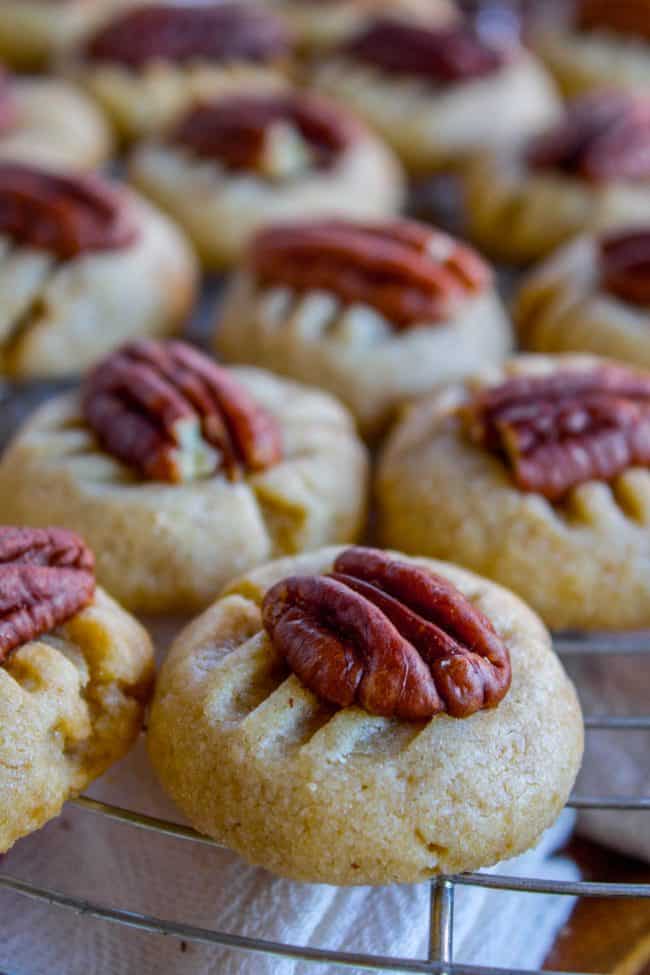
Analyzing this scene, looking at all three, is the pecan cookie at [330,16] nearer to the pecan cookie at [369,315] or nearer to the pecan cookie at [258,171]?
the pecan cookie at [258,171]

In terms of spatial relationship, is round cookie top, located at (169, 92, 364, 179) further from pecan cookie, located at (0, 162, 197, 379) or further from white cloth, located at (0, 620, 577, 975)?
white cloth, located at (0, 620, 577, 975)

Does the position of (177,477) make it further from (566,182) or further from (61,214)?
(566,182)

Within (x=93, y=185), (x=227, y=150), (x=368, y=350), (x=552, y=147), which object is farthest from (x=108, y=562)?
(x=552, y=147)

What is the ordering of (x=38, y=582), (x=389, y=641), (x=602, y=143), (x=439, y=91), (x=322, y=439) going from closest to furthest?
(x=389, y=641), (x=38, y=582), (x=322, y=439), (x=602, y=143), (x=439, y=91)

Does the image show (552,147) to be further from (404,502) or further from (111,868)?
(111,868)

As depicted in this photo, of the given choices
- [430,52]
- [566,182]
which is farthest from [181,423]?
[430,52]

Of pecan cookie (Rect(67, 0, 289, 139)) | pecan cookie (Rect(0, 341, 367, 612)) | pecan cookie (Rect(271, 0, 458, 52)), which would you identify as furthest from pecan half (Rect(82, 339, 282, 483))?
pecan cookie (Rect(271, 0, 458, 52))

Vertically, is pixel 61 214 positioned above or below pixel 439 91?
below
